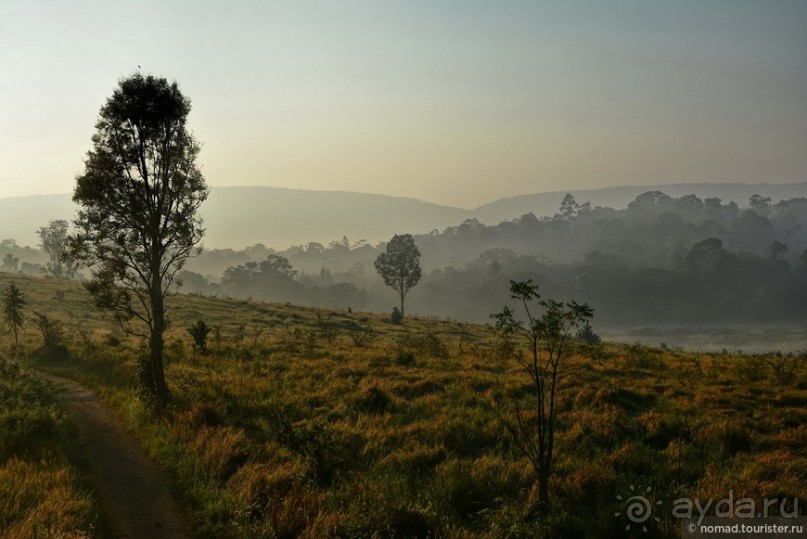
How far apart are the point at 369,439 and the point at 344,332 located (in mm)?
29956

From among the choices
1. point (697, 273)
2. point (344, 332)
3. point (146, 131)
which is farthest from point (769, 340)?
point (146, 131)

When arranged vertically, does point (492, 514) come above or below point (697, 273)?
below

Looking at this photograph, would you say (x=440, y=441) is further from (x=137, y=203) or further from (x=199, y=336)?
(x=199, y=336)

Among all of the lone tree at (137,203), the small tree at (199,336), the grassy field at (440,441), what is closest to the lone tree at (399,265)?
the small tree at (199,336)

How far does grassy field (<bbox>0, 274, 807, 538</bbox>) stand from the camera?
8.94 metres

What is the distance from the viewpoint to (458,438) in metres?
13.0

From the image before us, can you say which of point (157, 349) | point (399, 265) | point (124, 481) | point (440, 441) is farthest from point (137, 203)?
point (399, 265)

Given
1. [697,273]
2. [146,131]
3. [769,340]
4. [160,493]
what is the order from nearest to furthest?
[160,493], [146,131], [769,340], [697,273]

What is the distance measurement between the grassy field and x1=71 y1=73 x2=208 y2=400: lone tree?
11.7 feet

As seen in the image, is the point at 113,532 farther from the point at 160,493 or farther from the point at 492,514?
the point at 492,514

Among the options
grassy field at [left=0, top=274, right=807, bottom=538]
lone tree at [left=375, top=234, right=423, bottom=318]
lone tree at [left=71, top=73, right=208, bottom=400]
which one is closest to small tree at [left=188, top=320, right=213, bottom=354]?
grassy field at [left=0, top=274, right=807, bottom=538]

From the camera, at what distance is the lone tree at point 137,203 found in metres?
16.4

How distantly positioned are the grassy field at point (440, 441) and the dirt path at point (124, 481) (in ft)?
1.37

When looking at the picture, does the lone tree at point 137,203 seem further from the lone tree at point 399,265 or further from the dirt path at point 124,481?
the lone tree at point 399,265
